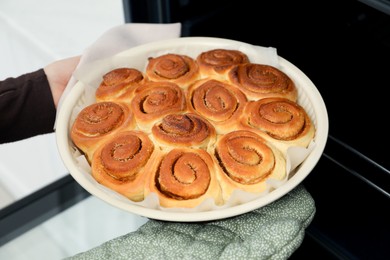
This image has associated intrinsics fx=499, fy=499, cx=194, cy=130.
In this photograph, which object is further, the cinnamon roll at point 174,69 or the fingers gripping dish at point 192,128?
the cinnamon roll at point 174,69

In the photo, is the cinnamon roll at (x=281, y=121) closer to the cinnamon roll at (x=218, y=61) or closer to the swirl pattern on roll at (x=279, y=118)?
the swirl pattern on roll at (x=279, y=118)

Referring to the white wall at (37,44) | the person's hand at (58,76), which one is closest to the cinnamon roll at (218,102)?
the person's hand at (58,76)

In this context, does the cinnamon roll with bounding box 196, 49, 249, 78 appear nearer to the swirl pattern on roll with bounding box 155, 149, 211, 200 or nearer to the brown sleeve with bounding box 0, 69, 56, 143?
the swirl pattern on roll with bounding box 155, 149, 211, 200

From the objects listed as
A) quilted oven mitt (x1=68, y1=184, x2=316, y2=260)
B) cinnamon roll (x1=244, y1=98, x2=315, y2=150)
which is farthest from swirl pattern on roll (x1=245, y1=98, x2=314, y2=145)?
quilted oven mitt (x1=68, y1=184, x2=316, y2=260)

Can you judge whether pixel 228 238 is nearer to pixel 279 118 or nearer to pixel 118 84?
pixel 279 118

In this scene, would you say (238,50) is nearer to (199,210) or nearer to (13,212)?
(199,210)

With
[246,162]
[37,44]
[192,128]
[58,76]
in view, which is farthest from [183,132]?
[37,44]
